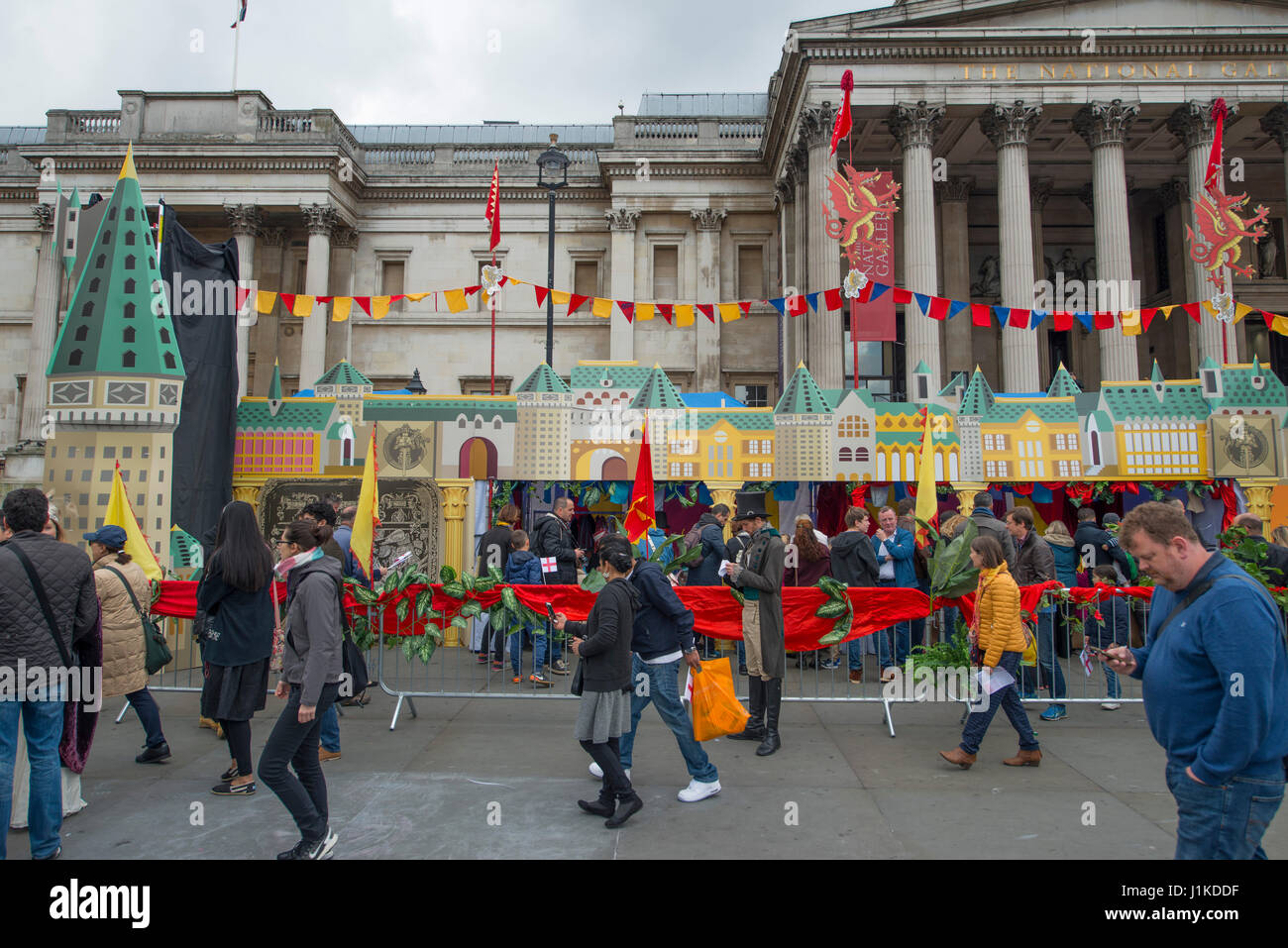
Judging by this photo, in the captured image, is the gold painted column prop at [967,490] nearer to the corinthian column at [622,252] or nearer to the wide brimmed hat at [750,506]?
the wide brimmed hat at [750,506]

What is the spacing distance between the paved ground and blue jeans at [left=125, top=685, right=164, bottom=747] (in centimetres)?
23

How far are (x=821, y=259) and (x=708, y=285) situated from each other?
7586 millimetres

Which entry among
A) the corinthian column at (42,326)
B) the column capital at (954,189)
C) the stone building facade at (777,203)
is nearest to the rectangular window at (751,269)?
the stone building facade at (777,203)

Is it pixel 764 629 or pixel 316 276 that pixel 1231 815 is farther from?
pixel 316 276

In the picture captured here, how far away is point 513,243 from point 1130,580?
87.8 ft

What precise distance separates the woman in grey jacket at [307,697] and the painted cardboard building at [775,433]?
8271 millimetres

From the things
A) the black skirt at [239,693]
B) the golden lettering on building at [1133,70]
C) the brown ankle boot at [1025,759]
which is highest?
the golden lettering on building at [1133,70]

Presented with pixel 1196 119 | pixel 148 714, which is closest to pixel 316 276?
pixel 148 714

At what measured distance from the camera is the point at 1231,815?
2.92 metres

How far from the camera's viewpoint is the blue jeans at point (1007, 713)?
6.20 meters

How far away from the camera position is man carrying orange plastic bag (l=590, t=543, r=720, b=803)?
5.57m

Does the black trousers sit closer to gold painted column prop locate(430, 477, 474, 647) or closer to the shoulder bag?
the shoulder bag

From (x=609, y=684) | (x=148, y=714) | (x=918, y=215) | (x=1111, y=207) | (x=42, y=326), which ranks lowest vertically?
(x=148, y=714)
